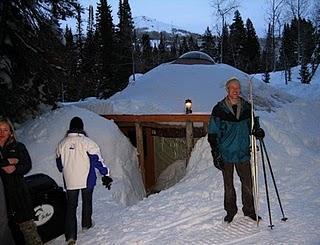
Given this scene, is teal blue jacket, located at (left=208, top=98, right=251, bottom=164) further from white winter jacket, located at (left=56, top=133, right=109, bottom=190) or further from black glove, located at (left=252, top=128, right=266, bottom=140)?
white winter jacket, located at (left=56, top=133, right=109, bottom=190)

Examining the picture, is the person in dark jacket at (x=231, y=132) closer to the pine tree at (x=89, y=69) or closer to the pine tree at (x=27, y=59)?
the pine tree at (x=27, y=59)

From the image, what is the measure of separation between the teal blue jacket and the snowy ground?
916 mm

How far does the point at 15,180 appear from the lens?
14.6 ft

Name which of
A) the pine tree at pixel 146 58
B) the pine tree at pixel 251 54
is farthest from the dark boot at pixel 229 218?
the pine tree at pixel 251 54

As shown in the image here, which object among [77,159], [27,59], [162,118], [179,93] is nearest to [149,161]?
[162,118]

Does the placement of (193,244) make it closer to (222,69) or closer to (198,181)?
(198,181)

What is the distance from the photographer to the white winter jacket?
5.53 meters

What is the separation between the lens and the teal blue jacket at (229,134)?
17.6 feet

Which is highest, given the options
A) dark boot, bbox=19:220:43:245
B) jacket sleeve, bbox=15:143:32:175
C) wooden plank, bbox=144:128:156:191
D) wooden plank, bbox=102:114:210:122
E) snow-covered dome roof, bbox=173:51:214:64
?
snow-covered dome roof, bbox=173:51:214:64

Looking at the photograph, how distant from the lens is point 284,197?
6.86 metres

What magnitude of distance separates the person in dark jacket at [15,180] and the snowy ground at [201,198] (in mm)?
1174

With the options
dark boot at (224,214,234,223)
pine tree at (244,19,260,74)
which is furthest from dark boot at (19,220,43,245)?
pine tree at (244,19,260,74)

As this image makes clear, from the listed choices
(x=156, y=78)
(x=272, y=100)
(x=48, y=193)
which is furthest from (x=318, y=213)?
(x=156, y=78)

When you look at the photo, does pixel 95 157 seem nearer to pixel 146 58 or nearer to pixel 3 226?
pixel 3 226
